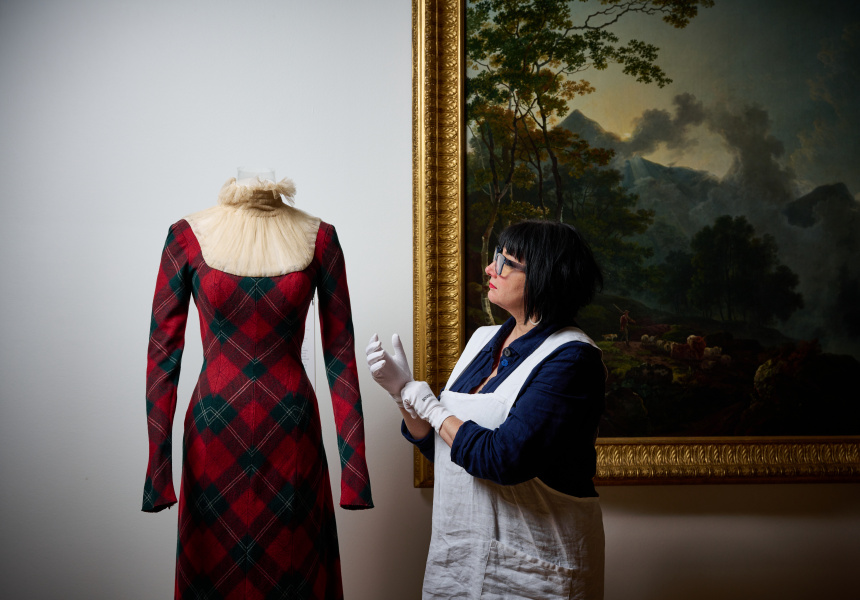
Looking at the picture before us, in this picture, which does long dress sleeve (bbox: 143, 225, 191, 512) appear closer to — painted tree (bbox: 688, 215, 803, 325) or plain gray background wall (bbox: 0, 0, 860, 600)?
plain gray background wall (bbox: 0, 0, 860, 600)

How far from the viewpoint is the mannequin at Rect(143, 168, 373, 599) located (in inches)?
53.9

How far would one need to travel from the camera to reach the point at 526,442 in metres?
1.30

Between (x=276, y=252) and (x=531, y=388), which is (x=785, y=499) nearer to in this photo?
(x=531, y=388)

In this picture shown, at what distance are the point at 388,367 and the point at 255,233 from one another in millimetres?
455

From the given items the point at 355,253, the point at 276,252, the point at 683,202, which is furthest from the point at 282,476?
the point at 683,202

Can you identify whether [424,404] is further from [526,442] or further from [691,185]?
[691,185]

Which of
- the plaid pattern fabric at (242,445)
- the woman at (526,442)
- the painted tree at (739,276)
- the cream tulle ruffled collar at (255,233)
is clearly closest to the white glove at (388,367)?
the woman at (526,442)

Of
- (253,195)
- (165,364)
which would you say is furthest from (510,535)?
(253,195)

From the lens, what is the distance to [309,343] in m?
2.18

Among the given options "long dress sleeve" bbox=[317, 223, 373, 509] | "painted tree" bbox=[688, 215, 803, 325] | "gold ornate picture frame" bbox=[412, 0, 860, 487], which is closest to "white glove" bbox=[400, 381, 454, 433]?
"long dress sleeve" bbox=[317, 223, 373, 509]

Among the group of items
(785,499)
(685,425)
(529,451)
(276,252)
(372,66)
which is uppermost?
(372,66)

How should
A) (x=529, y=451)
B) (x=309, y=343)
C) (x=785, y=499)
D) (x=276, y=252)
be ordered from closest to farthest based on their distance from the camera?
(x=529, y=451) < (x=276, y=252) < (x=309, y=343) < (x=785, y=499)

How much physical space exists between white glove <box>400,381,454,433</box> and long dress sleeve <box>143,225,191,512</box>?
1.79 ft

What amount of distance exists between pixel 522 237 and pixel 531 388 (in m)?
0.37
